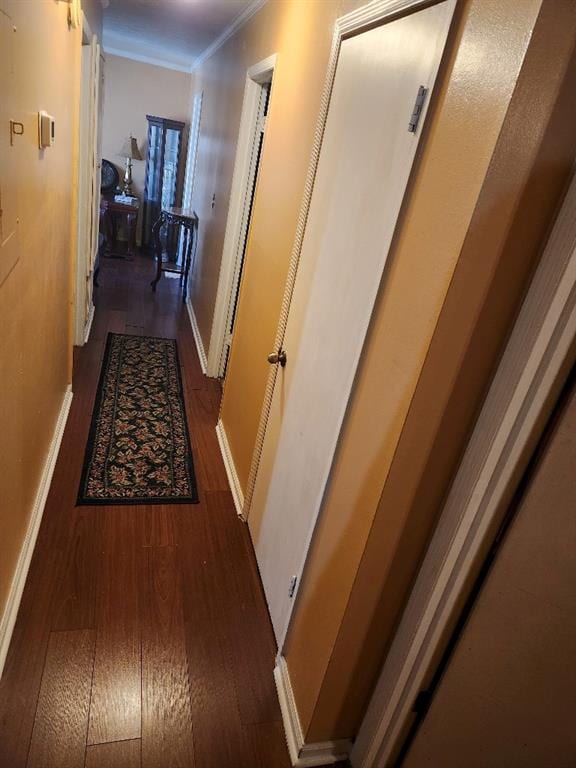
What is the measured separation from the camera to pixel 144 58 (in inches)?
229

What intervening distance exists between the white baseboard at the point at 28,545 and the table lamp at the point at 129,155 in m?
4.39

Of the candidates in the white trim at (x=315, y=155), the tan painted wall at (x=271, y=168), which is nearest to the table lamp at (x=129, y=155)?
the tan painted wall at (x=271, y=168)

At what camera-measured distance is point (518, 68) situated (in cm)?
77

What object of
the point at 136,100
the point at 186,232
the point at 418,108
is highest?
the point at 136,100

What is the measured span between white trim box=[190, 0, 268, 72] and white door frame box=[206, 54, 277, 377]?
0.37 meters

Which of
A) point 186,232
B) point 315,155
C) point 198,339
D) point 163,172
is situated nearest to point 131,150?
point 163,172

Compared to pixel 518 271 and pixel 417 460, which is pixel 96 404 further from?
pixel 518 271

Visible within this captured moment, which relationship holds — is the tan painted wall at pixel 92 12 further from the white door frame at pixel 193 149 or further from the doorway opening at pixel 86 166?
the white door frame at pixel 193 149

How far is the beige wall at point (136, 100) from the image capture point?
5.85 m

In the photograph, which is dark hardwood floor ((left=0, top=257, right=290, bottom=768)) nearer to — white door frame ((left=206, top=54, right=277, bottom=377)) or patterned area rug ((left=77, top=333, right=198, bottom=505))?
patterned area rug ((left=77, top=333, right=198, bottom=505))

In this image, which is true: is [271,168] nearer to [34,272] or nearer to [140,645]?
[34,272]

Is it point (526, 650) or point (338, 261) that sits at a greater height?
point (338, 261)

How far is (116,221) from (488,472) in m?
6.10

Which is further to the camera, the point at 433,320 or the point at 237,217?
the point at 237,217
